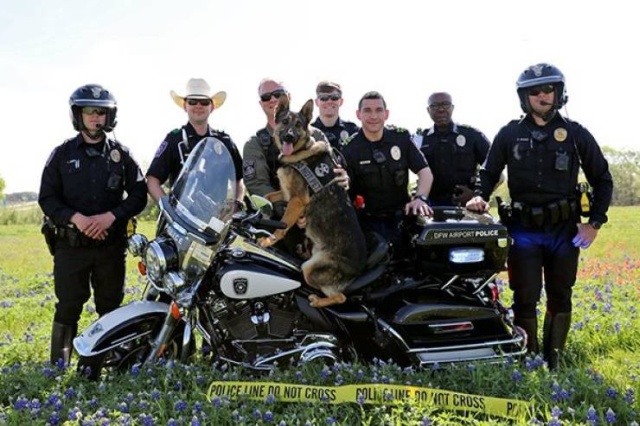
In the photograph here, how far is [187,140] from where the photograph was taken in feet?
18.9

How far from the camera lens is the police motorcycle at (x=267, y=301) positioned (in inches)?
160

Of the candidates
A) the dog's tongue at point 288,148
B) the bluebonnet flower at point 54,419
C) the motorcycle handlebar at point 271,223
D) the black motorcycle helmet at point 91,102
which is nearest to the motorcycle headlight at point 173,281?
the motorcycle handlebar at point 271,223

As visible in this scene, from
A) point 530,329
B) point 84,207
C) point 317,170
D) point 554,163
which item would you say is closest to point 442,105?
point 554,163

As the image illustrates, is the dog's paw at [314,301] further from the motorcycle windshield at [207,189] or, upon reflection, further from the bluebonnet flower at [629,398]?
the bluebonnet flower at [629,398]

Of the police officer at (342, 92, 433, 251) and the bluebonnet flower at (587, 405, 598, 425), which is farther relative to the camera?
the police officer at (342, 92, 433, 251)

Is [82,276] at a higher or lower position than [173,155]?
lower

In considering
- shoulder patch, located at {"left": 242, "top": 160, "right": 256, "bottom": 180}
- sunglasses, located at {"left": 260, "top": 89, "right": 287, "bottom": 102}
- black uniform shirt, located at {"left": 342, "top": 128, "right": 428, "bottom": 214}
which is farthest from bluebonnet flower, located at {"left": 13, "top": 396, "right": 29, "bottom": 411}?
sunglasses, located at {"left": 260, "top": 89, "right": 287, "bottom": 102}

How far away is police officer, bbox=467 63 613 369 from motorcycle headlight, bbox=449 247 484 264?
79 centimetres

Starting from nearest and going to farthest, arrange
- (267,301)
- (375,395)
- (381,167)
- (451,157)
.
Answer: (375,395), (267,301), (381,167), (451,157)

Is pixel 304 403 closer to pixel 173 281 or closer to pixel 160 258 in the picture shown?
pixel 173 281

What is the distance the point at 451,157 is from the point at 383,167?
5.24 ft

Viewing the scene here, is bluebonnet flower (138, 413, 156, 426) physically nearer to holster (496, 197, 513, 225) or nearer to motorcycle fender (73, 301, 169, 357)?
motorcycle fender (73, 301, 169, 357)

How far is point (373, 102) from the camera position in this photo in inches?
215

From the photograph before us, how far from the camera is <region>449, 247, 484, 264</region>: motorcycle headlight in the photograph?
4.47 metres
